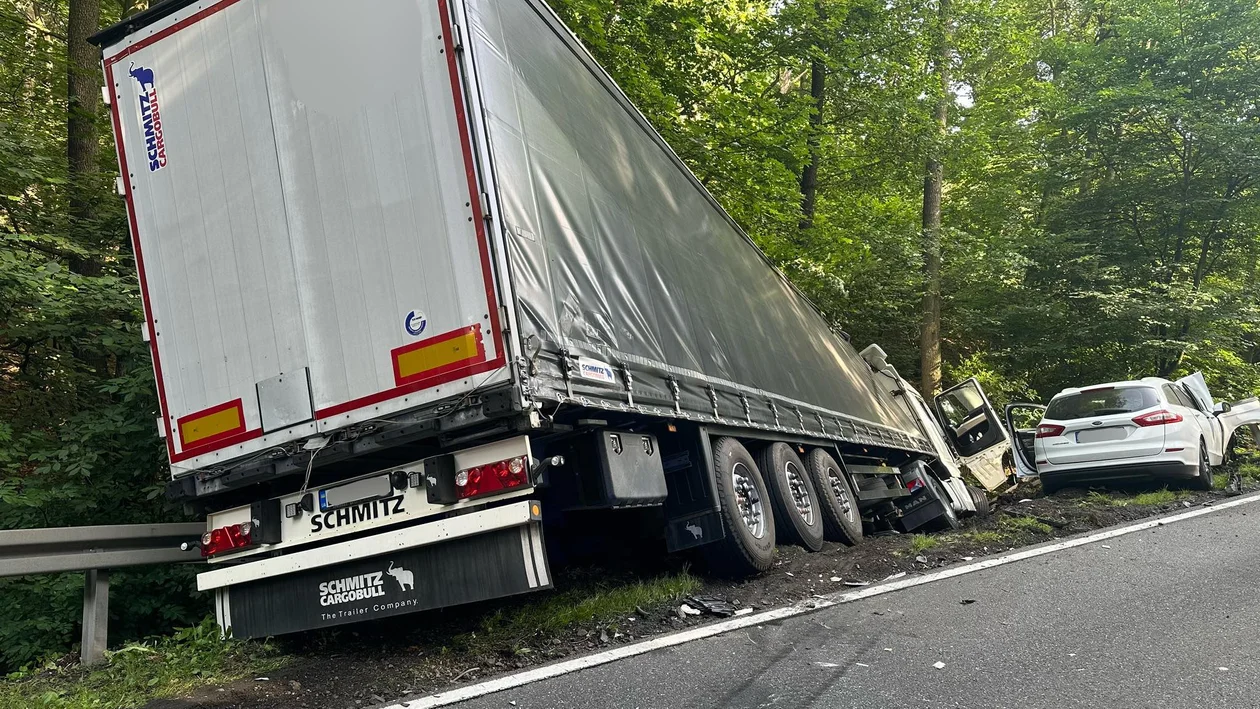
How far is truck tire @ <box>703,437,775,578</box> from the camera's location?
5.93m

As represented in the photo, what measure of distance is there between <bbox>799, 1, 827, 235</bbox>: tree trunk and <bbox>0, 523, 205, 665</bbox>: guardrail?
40.3 feet

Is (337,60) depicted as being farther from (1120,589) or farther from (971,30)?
(971,30)

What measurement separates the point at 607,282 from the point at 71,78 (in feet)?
26.9

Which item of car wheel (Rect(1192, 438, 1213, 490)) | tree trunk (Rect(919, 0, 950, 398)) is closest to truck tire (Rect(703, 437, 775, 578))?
car wheel (Rect(1192, 438, 1213, 490))

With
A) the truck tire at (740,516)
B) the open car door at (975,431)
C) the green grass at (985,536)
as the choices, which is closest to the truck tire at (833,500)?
the green grass at (985,536)

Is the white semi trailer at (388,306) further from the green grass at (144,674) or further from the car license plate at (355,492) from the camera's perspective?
the green grass at (144,674)

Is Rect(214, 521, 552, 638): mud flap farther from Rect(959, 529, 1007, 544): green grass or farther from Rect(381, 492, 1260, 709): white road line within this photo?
Rect(959, 529, 1007, 544): green grass

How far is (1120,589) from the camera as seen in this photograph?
5.38m

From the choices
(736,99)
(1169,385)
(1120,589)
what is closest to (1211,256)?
(1169,385)

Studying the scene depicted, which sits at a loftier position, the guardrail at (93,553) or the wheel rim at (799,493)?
the guardrail at (93,553)

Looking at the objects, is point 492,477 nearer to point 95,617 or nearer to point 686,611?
point 686,611

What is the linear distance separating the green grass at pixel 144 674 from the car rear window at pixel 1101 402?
1033cm

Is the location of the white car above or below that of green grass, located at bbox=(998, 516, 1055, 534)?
above

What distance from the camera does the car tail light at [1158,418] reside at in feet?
36.4
